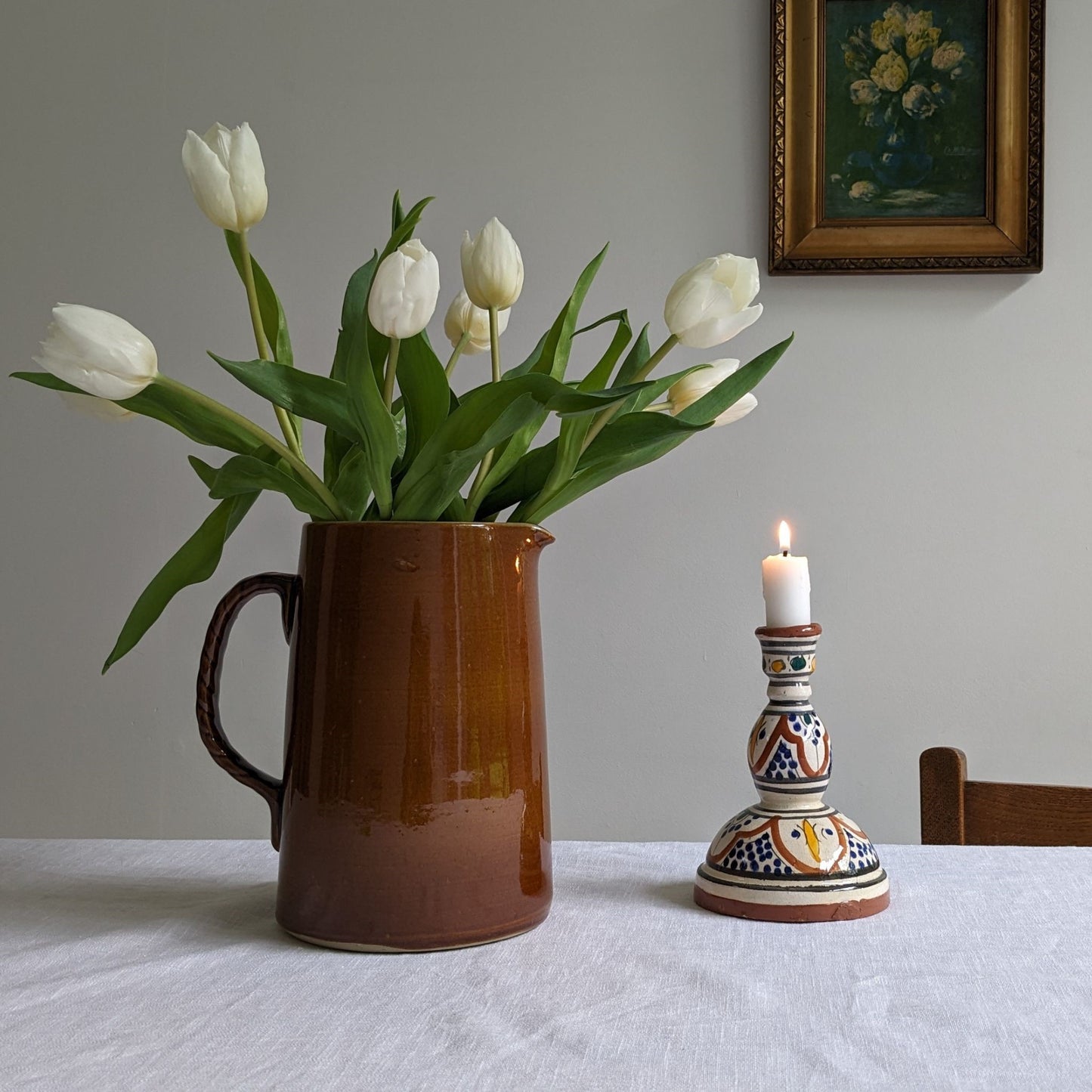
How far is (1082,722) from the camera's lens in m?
1.40

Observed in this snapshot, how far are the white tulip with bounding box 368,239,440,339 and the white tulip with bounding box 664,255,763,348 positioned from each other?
0.39 ft

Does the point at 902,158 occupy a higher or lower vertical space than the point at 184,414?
higher

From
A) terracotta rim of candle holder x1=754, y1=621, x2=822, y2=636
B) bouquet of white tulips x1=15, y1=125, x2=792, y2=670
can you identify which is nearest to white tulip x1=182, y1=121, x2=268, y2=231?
bouquet of white tulips x1=15, y1=125, x2=792, y2=670

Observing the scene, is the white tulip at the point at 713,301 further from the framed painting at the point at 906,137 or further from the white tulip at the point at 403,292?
the framed painting at the point at 906,137

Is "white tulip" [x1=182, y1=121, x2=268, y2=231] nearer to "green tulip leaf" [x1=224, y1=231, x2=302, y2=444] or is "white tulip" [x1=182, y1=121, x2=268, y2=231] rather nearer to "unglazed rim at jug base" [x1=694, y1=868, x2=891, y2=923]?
"green tulip leaf" [x1=224, y1=231, x2=302, y2=444]

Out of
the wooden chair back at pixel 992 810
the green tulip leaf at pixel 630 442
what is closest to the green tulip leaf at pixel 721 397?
the green tulip leaf at pixel 630 442

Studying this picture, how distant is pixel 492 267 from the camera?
1.79ft

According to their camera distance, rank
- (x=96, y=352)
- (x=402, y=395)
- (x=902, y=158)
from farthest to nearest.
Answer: (x=902, y=158), (x=402, y=395), (x=96, y=352)

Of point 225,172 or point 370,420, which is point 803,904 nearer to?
point 370,420

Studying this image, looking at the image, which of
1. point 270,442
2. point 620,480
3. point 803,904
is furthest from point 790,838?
point 620,480

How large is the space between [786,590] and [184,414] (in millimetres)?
335

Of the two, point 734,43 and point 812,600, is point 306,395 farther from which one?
point 734,43

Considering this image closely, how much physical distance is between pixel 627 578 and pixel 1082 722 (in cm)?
59

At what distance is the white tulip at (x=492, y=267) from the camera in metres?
0.54
